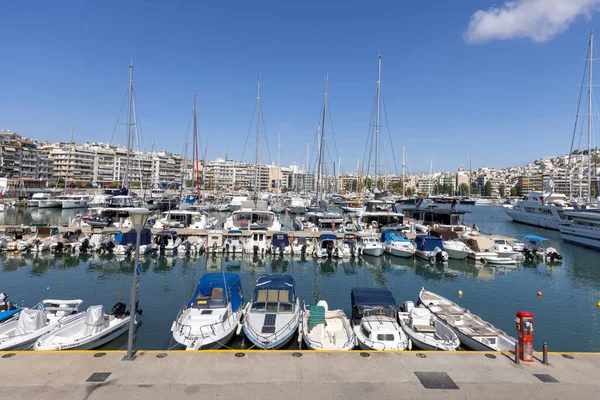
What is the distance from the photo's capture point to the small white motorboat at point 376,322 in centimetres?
1411

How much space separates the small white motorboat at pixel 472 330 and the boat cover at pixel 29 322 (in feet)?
57.6

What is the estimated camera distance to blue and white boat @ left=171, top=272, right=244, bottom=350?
47.2ft

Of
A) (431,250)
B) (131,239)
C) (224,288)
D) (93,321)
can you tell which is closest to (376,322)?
(224,288)

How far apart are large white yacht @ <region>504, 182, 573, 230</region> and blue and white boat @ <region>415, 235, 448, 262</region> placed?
138 ft

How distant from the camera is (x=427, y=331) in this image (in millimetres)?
15164

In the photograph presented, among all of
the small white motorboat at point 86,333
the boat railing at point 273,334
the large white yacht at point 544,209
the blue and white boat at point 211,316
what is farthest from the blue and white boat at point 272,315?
the large white yacht at point 544,209

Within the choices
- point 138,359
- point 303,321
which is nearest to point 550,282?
point 303,321

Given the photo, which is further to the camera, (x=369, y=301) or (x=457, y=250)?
(x=457, y=250)

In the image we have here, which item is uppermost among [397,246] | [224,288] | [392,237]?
[392,237]

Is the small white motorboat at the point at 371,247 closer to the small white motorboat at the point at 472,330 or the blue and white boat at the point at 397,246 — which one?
the blue and white boat at the point at 397,246

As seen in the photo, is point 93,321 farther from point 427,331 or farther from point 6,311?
point 427,331

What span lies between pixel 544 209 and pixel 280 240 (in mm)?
63566

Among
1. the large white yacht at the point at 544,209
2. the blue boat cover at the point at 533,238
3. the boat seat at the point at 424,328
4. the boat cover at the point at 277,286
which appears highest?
the large white yacht at the point at 544,209

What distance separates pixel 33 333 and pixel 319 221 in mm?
39266
